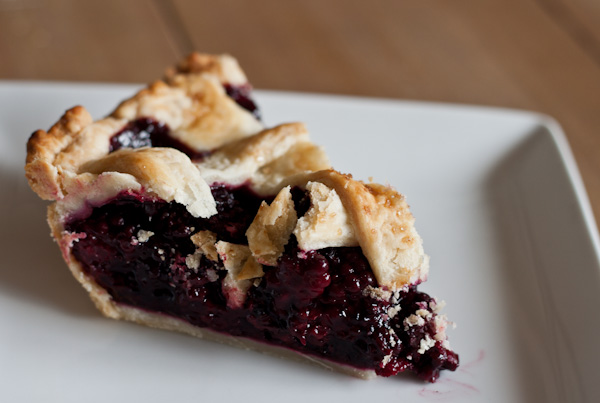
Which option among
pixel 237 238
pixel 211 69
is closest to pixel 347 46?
A: pixel 211 69

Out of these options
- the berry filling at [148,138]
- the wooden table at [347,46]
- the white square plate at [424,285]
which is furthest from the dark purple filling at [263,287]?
the wooden table at [347,46]

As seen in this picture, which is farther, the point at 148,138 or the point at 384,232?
the point at 148,138

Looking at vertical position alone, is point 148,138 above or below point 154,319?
above

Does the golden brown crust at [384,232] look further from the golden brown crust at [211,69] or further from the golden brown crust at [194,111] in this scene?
the golden brown crust at [211,69]

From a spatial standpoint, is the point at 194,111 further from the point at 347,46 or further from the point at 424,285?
the point at 347,46

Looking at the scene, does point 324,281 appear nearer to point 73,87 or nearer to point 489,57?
point 73,87

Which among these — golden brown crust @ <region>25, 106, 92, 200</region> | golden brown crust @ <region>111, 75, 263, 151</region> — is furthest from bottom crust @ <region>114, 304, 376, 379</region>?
golden brown crust @ <region>111, 75, 263, 151</region>

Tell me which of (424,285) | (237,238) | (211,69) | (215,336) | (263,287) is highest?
(211,69)

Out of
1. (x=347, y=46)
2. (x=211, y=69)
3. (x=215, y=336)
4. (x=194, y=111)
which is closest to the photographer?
(x=215, y=336)
